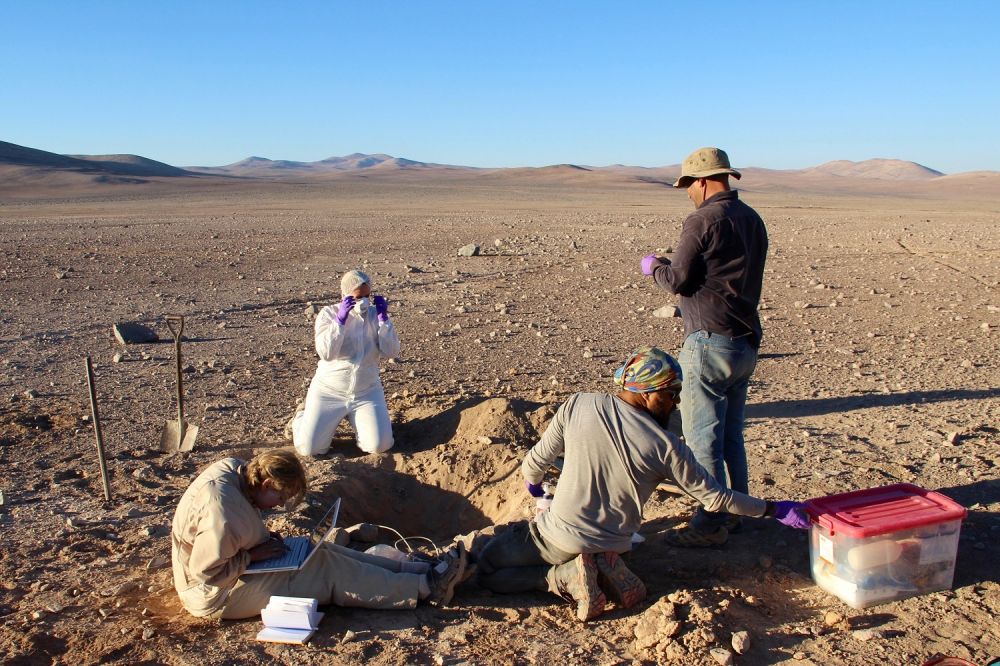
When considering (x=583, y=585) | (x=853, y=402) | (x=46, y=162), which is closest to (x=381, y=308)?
(x=583, y=585)

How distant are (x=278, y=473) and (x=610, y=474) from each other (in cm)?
133

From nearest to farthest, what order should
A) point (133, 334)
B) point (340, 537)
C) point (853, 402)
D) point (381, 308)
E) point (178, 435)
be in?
point (340, 537)
point (178, 435)
point (381, 308)
point (853, 402)
point (133, 334)

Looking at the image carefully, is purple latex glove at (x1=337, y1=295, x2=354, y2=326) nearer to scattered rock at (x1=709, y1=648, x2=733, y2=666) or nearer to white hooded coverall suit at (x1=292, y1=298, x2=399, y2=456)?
white hooded coverall suit at (x1=292, y1=298, x2=399, y2=456)

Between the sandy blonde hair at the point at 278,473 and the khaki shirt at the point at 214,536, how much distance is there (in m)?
0.09

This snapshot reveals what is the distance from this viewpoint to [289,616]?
3.62 metres

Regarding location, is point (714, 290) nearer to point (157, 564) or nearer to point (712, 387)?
point (712, 387)

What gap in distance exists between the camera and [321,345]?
19.9ft

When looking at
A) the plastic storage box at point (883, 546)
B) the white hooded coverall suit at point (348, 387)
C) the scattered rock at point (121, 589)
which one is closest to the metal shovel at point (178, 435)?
the white hooded coverall suit at point (348, 387)

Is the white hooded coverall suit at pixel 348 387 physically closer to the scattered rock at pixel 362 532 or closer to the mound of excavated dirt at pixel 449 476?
the mound of excavated dirt at pixel 449 476

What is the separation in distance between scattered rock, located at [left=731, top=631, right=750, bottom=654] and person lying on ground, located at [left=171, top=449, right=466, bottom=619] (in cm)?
116

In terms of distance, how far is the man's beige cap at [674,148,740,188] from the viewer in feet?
13.3

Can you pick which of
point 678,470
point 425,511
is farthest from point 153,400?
point 678,470

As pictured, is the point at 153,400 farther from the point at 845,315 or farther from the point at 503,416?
the point at 845,315

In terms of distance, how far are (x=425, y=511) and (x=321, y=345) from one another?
1.36 metres
